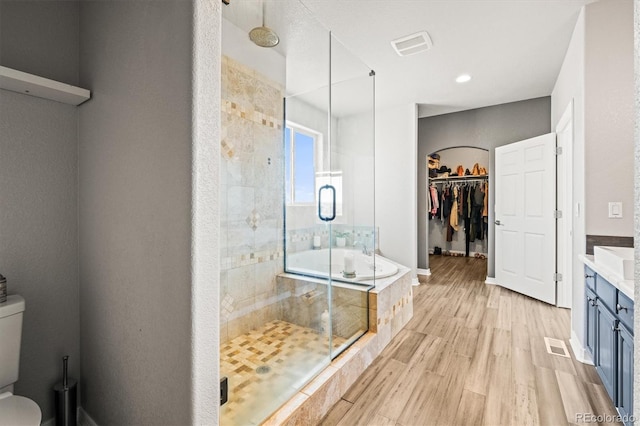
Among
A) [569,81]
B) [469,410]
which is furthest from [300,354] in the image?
[569,81]

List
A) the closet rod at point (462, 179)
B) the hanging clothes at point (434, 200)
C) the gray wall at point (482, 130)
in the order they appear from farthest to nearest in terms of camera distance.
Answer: the hanging clothes at point (434, 200)
the closet rod at point (462, 179)
the gray wall at point (482, 130)

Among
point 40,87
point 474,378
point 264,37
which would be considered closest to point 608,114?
point 474,378

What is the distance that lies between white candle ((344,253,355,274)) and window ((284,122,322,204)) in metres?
0.58

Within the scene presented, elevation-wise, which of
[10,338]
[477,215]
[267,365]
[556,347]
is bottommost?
[556,347]

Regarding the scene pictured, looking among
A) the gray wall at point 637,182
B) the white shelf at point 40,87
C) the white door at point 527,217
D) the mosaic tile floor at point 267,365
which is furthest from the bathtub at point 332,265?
the white door at point 527,217

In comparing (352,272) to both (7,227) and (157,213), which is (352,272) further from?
(7,227)

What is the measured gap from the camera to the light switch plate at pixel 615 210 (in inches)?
84.5

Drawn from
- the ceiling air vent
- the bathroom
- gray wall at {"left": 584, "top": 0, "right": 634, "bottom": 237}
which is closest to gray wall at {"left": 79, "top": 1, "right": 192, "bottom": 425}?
the bathroom

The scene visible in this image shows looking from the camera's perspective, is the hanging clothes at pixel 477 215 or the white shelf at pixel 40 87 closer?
the white shelf at pixel 40 87

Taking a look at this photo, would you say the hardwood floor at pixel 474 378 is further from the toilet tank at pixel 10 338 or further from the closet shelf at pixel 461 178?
the closet shelf at pixel 461 178

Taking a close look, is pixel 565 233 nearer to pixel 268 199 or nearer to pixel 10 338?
pixel 268 199

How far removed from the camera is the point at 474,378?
2.00 m

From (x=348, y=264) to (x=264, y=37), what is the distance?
1944 mm

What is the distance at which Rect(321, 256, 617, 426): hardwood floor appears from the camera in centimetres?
167
